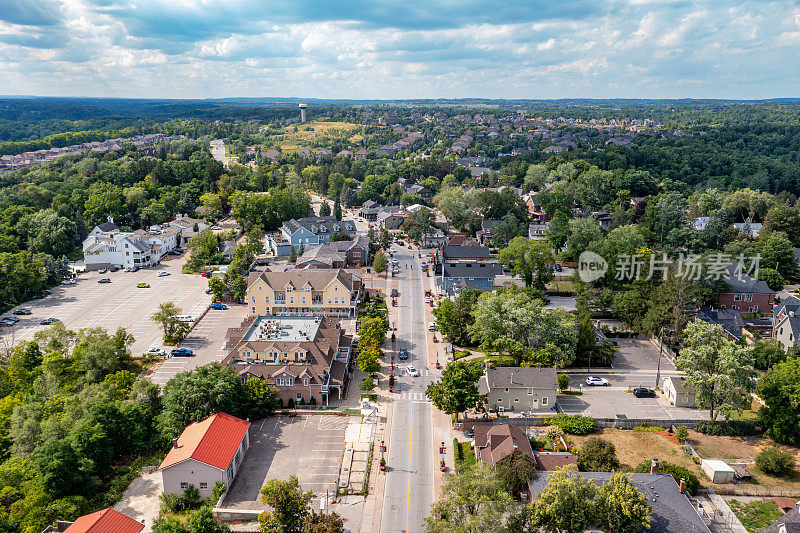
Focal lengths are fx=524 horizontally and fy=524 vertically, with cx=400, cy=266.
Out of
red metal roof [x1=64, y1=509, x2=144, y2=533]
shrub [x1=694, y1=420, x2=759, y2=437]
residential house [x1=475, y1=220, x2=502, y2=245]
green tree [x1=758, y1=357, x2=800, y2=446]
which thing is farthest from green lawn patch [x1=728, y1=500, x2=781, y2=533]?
residential house [x1=475, y1=220, x2=502, y2=245]

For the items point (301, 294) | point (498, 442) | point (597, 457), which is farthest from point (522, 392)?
point (301, 294)

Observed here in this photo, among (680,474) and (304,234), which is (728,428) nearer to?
(680,474)

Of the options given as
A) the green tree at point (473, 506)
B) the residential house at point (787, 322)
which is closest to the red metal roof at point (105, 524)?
the green tree at point (473, 506)

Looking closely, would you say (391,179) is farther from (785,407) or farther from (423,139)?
(785,407)

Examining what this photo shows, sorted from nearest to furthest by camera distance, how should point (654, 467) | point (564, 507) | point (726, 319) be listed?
point (564, 507)
point (654, 467)
point (726, 319)

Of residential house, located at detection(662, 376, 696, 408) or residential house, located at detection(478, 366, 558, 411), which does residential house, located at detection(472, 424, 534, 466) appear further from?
residential house, located at detection(662, 376, 696, 408)

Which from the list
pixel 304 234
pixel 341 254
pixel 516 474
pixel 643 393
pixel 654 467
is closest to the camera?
pixel 516 474

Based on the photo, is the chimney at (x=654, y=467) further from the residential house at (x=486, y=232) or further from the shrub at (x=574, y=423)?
the residential house at (x=486, y=232)
